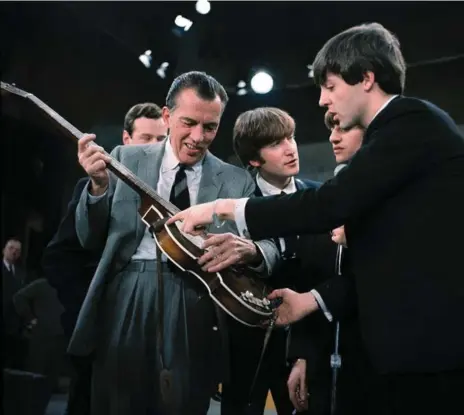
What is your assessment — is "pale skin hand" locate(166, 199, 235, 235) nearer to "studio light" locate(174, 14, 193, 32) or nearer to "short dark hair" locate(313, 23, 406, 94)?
"short dark hair" locate(313, 23, 406, 94)

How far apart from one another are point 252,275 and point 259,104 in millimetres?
581

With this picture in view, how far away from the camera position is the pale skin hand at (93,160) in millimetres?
1648

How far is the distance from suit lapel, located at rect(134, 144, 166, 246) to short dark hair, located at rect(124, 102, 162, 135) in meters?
0.14

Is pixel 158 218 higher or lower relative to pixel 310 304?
higher

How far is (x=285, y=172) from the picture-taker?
188 cm

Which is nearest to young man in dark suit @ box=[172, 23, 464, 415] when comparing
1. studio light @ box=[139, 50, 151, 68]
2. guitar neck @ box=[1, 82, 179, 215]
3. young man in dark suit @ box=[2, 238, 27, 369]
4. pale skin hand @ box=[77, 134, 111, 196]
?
guitar neck @ box=[1, 82, 179, 215]

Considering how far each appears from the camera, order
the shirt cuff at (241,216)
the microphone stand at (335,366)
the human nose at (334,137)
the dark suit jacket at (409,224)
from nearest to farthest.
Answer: the dark suit jacket at (409,224)
the shirt cuff at (241,216)
the microphone stand at (335,366)
the human nose at (334,137)

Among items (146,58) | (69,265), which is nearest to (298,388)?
(69,265)

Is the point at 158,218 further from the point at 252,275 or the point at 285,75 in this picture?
the point at 285,75

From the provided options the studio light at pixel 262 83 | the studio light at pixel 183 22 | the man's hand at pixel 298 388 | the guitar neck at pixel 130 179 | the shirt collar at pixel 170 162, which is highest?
the studio light at pixel 183 22

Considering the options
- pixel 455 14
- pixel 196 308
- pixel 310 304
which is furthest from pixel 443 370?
pixel 455 14

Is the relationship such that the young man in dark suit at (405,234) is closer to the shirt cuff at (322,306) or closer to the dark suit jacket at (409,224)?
the dark suit jacket at (409,224)

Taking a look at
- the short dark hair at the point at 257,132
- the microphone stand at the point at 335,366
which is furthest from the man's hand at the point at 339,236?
the short dark hair at the point at 257,132

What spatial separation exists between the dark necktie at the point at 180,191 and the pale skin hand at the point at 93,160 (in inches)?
8.7
